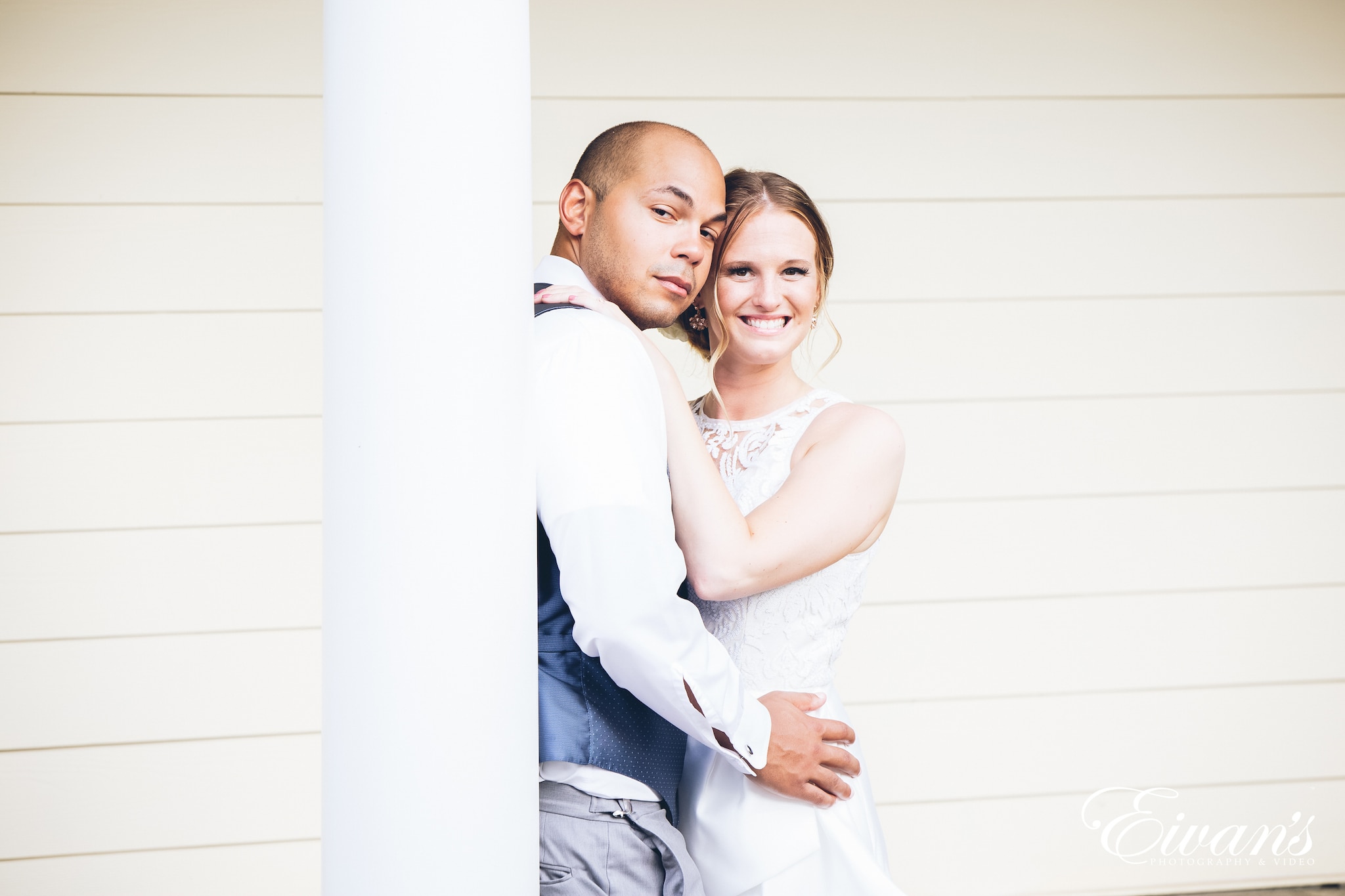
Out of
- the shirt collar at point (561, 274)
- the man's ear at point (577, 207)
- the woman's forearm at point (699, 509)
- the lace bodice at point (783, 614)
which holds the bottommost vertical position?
the lace bodice at point (783, 614)

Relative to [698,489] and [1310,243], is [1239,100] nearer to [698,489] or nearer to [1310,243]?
[1310,243]

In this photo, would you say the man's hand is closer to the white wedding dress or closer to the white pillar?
the white wedding dress

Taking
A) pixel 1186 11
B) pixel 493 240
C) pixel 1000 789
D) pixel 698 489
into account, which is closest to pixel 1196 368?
pixel 1186 11

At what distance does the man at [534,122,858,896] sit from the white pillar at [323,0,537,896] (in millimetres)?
200

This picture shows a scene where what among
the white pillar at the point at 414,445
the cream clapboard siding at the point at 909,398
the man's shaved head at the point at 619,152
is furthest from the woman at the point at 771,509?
the cream clapboard siding at the point at 909,398

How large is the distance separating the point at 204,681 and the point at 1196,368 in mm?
2881

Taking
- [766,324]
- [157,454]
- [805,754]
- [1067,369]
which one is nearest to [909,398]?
[1067,369]

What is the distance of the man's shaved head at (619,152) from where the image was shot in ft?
4.79

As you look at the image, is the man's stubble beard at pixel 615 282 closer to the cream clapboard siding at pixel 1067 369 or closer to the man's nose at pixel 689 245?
the man's nose at pixel 689 245

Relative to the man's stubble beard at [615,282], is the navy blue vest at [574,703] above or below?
below

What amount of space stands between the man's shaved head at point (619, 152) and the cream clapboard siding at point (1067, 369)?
3.72 feet

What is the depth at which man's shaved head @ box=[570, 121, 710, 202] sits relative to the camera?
1.46 meters

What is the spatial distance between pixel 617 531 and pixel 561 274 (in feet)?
1.58

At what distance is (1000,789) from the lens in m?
2.71
